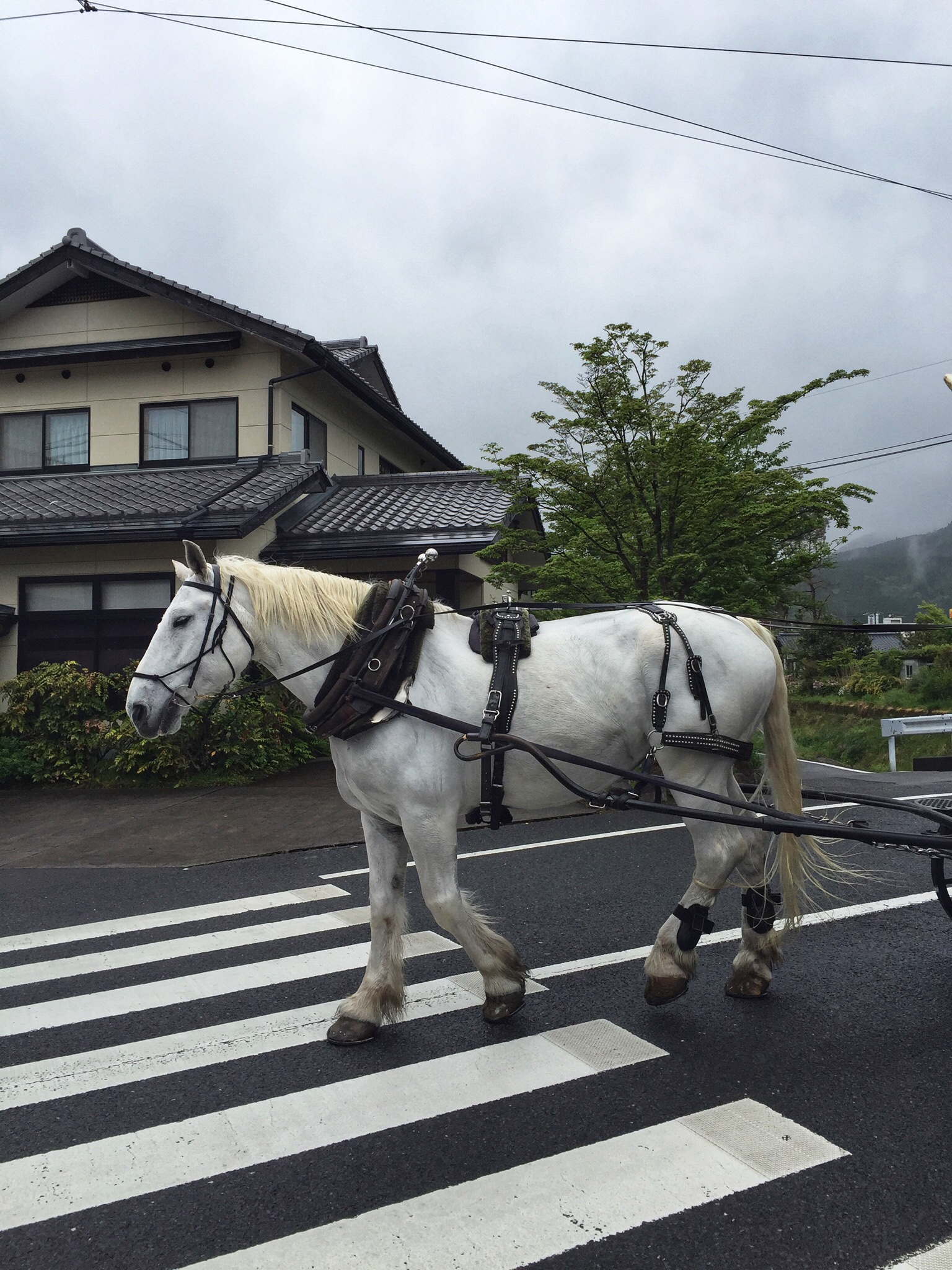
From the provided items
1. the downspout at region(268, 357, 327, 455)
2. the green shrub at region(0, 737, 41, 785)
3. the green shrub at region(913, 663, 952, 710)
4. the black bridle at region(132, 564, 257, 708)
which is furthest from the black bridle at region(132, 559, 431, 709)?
the green shrub at region(913, 663, 952, 710)

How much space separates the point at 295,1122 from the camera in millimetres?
3076

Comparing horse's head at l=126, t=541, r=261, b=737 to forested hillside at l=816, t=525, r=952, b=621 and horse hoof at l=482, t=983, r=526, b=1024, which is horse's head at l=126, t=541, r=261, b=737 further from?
forested hillside at l=816, t=525, r=952, b=621

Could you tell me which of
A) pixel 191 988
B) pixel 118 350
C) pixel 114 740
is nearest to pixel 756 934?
pixel 191 988

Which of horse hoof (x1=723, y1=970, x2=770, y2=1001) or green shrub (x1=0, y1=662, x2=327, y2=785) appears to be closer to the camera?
horse hoof (x1=723, y1=970, x2=770, y2=1001)

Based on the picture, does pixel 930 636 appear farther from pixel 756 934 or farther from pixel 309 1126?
pixel 309 1126

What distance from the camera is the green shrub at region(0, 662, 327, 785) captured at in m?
11.2

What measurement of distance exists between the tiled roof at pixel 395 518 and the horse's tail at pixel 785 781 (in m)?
7.39

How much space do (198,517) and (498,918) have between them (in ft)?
27.5

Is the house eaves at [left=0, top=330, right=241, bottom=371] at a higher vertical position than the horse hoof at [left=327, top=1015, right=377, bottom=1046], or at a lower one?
higher

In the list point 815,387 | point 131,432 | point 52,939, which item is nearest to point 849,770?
point 815,387

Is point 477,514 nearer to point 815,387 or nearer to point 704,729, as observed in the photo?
point 815,387

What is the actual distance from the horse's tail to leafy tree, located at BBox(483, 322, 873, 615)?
199 inches

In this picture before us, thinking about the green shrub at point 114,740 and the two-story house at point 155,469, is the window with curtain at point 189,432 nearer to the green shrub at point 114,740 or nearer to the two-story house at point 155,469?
the two-story house at point 155,469

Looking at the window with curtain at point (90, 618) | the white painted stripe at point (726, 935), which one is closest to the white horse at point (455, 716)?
the white painted stripe at point (726, 935)
